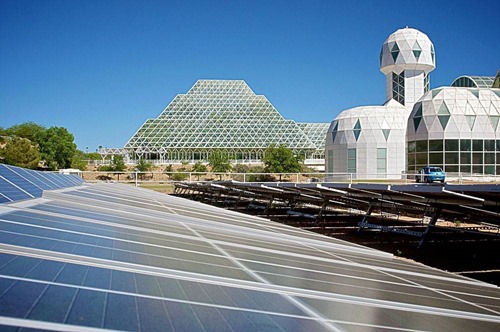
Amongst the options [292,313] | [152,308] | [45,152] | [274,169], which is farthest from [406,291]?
[45,152]

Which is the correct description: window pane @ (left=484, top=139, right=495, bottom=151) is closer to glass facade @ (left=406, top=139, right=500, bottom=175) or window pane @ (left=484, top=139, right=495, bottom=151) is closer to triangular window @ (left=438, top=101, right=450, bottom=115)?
glass facade @ (left=406, top=139, right=500, bottom=175)

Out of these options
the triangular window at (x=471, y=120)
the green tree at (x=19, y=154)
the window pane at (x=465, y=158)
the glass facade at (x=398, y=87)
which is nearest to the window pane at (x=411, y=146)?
the window pane at (x=465, y=158)

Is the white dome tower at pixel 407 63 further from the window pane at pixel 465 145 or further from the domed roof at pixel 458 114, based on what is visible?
the window pane at pixel 465 145

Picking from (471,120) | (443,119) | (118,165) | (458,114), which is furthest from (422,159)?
(118,165)

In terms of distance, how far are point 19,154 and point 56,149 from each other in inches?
443

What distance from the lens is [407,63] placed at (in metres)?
71.8

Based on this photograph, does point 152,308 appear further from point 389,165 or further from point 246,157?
point 246,157

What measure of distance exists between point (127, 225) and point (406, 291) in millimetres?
4960

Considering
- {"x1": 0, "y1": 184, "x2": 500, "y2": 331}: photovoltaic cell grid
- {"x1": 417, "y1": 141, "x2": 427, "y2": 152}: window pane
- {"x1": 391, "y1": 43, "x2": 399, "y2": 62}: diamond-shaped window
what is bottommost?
{"x1": 0, "y1": 184, "x2": 500, "y2": 331}: photovoltaic cell grid

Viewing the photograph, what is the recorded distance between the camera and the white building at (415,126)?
53.9 metres

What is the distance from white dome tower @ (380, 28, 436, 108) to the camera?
233 ft

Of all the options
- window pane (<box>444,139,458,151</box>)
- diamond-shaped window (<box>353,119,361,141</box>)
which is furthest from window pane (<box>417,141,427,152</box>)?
diamond-shaped window (<box>353,119,361,141</box>)

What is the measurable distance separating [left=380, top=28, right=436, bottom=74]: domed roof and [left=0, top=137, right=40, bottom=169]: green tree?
54.3 metres

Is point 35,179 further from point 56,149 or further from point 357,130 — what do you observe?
point 56,149
